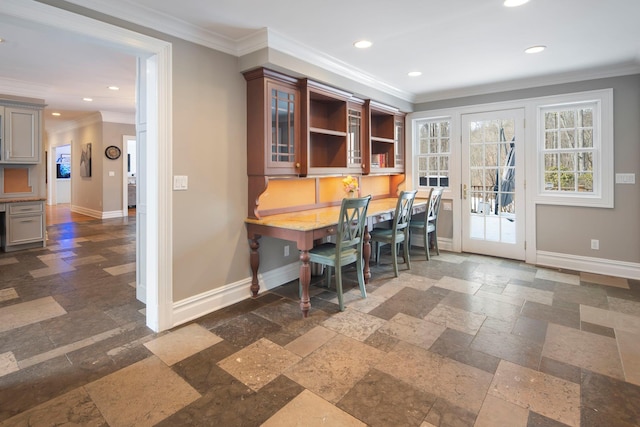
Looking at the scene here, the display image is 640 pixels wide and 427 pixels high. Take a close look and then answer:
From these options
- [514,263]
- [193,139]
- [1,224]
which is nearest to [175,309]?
[193,139]

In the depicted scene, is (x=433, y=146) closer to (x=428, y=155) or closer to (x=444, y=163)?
(x=428, y=155)

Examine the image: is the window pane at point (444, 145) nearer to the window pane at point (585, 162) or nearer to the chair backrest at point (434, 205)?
the chair backrest at point (434, 205)

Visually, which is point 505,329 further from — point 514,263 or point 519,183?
point 519,183

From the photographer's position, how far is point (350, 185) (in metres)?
4.24

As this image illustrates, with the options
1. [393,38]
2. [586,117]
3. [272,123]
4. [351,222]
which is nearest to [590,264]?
[586,117]

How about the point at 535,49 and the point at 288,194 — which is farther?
the point at 288,194

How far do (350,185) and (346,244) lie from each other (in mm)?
1197

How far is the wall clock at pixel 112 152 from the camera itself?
8453mm

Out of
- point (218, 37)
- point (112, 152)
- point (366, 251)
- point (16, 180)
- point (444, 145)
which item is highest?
point (218, 37)

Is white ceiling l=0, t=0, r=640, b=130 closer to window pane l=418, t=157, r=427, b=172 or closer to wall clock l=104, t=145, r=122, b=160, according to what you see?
window pane l=418, t=157, r=427, b=172

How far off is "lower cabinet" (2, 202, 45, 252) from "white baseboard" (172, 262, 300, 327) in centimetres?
424

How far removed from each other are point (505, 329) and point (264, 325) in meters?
1.89

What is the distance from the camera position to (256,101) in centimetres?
324

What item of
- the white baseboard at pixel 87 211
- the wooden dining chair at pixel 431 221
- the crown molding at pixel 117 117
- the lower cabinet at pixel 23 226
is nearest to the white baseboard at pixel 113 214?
the white baseboard at pixel 87 211
